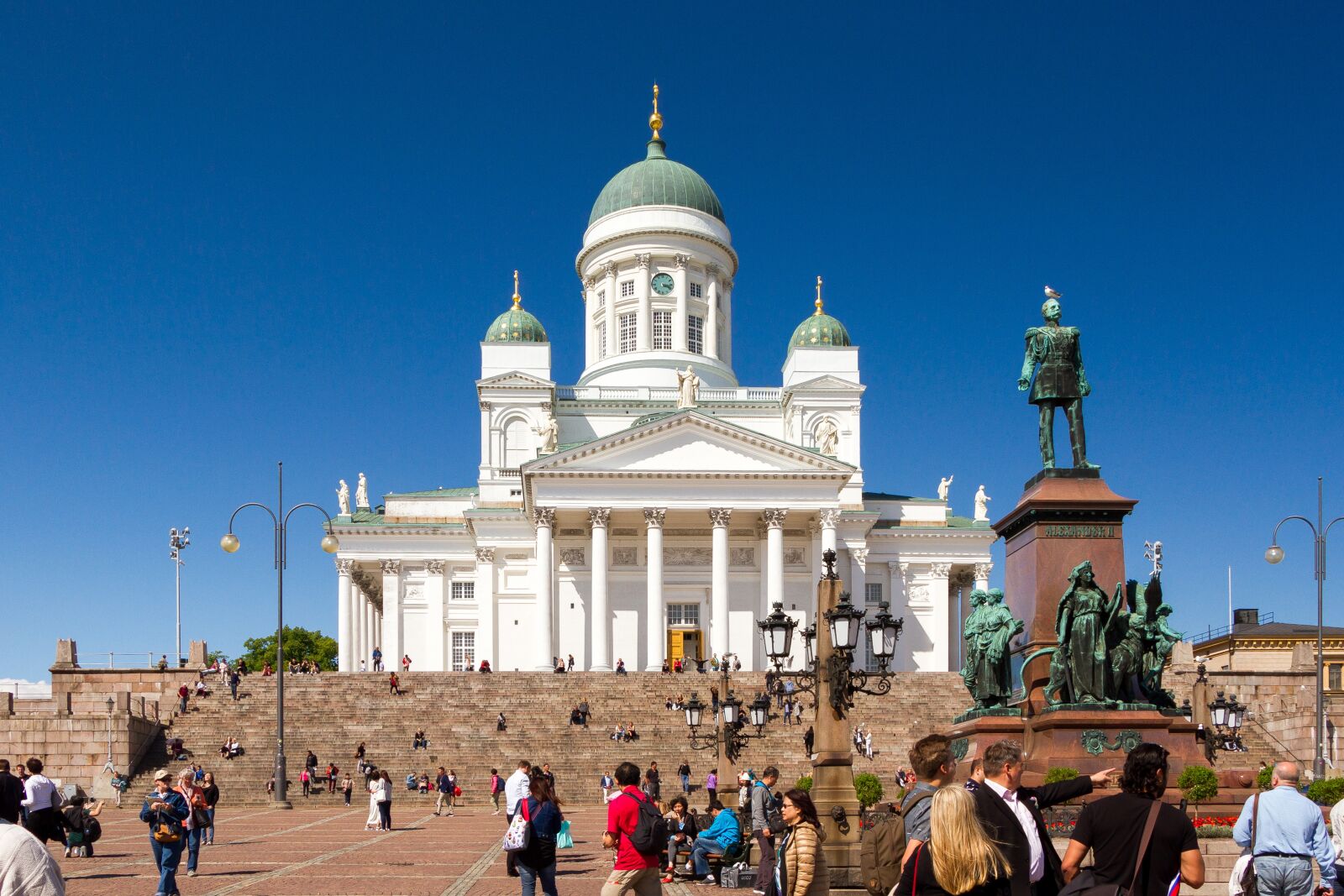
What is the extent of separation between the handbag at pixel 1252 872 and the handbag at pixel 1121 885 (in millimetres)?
2924

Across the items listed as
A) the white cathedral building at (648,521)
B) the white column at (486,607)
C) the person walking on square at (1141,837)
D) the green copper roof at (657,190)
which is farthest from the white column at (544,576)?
the person walking on square at (1141,837)

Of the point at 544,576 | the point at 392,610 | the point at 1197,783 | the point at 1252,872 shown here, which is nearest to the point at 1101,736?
the point at 1197,783

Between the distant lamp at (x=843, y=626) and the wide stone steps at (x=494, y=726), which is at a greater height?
the distant lamp at (x=843, y=626)

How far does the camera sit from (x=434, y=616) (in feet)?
226

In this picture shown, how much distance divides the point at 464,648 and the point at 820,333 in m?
24.1

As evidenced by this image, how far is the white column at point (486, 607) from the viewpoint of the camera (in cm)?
6744

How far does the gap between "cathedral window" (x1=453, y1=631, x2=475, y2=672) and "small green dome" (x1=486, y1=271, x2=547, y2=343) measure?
50.8 feet

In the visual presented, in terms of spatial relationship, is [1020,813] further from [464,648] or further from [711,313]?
[711,313]

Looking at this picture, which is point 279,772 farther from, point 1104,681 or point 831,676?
point 1104,681

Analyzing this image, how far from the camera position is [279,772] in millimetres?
38906

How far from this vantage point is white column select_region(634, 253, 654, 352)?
78.3 metres

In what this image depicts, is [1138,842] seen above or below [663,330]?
below

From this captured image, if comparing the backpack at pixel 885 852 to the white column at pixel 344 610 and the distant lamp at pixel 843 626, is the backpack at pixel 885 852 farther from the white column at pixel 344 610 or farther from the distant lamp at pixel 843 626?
the white column at pixel 344 610

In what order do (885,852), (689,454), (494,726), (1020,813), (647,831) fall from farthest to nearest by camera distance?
(689,454) < (494,726) < (647,831) < (885,852) < (1020,813)
